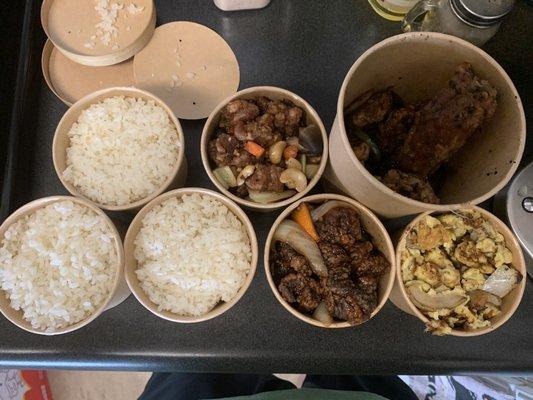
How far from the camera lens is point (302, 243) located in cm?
104

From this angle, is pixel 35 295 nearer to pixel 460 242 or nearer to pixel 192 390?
pixel 192 390

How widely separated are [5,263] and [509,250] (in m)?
1.11

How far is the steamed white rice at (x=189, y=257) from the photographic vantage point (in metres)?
1.05

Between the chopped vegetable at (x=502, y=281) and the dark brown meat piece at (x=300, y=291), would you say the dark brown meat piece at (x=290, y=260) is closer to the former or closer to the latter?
the dark brown meat piece at (x=300, y=291)

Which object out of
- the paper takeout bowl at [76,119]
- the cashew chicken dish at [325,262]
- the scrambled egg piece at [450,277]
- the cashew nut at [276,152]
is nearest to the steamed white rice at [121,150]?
the paper takeout bowl at [76,119]

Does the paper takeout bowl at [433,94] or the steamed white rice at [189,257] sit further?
the steamed white rice at [189,257]

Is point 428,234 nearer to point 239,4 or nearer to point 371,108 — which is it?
point 371,108

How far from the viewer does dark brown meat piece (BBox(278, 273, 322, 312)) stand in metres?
1.02

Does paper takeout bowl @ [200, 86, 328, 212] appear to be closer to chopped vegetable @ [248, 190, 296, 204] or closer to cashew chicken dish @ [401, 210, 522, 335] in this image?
chopped vegetable @ [248, 190, 296, 204]

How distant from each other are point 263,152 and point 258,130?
0.05m

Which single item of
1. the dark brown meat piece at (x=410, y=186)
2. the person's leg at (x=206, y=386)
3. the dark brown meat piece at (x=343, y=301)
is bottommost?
the person's leg at (x=206, y=386)

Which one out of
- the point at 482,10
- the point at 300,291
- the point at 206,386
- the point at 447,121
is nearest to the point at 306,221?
the point at 300,291

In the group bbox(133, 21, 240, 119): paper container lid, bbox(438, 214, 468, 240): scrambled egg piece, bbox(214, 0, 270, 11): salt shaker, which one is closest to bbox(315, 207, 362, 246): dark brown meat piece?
bbox(438, 214, 468, 240): scrambled egg piece

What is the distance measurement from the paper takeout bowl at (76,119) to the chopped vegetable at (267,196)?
0.18 metres
